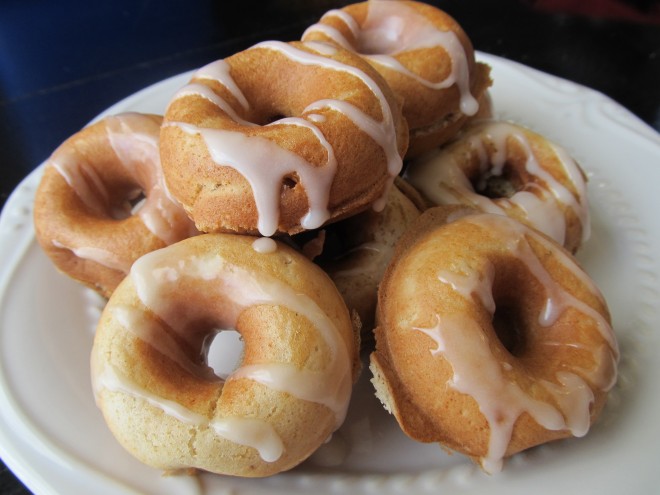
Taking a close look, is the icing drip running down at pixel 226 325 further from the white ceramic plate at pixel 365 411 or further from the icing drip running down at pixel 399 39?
the icing drip running down at pixel 399 39

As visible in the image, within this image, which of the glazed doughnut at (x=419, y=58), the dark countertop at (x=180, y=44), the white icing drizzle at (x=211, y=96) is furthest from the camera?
the dark countertop at (x=180, y=44)

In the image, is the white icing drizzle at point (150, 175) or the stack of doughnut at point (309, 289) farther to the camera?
the white icing drizzle at point (150, 175)

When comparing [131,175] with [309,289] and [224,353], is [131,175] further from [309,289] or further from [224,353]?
[309,289]

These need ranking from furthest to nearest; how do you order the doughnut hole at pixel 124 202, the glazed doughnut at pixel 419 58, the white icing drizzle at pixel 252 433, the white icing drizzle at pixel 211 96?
the doughnut hole at pixel 124 202, the glazed doughnut at pixel 419 58, the white icing drizzle at pixel 211 96, the white icing drizzle at pixel 252 433

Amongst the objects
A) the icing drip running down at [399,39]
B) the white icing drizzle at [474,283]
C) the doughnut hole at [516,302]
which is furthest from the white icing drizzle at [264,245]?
the icing drip running down at [399,39]

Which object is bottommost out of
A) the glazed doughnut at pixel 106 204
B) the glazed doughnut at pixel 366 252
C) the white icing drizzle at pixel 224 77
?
the glazed doughnut at pixel 366 252

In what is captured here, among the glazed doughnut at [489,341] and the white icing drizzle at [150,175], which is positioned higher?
the white icing drizzle at [150,175]

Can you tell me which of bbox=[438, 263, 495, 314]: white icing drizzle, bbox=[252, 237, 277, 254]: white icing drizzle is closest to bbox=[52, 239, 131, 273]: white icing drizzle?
bbox=[252, 237, 277, 254]: white icing drizzle
